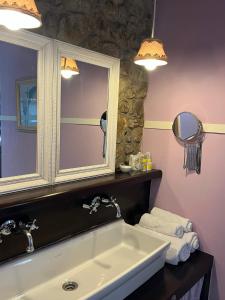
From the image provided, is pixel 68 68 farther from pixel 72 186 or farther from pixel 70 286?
pixel 70 286

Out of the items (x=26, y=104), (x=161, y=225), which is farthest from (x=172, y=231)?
(x=26, y=104)

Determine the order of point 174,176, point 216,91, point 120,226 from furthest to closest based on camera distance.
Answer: point 174,176 < point 120,226 < point 216,91

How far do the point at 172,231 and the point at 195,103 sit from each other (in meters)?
0.89

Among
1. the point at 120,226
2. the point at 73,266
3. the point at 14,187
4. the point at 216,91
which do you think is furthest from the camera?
the point at 120,226

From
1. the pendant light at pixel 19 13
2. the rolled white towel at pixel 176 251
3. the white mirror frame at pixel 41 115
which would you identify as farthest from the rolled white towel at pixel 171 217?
the pendant light at pixel 19 13

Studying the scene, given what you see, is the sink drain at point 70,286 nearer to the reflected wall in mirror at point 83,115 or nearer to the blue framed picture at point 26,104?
the reflected wall in mirror at point 83,115

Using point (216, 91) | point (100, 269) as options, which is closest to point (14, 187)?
point (100, 269)

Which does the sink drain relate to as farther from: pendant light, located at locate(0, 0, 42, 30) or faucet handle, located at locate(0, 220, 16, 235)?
pendant light, located at locate(0, 0, 42, 30)

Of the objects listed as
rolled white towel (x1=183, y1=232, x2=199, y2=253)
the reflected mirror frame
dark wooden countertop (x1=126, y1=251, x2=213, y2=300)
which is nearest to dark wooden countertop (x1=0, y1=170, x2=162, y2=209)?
Answer: the reflected mirror frame

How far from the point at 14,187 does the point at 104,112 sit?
2.59 feet

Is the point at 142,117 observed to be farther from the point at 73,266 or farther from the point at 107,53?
the point at 73,266

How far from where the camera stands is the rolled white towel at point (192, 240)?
1.71 metres

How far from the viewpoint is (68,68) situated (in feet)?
4.97

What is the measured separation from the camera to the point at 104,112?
1764 mm
